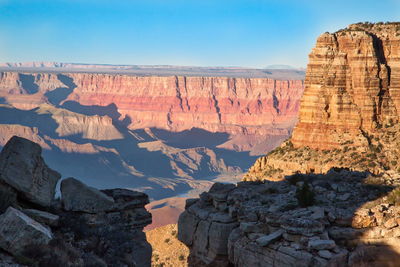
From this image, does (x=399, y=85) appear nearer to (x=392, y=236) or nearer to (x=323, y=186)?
(x=323, y=186)

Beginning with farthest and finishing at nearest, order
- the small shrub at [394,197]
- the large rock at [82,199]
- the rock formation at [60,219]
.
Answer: the small shrub at [394,197], the large rock at [82,199], the rock formation at [60,219]

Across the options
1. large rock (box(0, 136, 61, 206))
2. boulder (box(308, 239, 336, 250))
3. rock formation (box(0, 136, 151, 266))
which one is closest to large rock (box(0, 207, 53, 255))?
rock formation (box(0, 136, 151, 266))

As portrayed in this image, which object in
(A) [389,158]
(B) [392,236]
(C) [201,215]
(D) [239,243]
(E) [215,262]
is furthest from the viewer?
(A) [389,158]

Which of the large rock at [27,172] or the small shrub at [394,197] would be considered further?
the small shrub at [394,197]

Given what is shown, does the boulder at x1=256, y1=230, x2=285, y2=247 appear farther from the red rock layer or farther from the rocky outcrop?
the red rock layer

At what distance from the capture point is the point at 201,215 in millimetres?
20109

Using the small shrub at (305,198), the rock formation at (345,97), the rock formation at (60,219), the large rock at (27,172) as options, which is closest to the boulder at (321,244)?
the small shrub at (305,198)

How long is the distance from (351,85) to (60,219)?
144ft

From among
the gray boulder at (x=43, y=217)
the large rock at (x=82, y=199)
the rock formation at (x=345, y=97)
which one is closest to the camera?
the gray boulder at (x=43, y=217)

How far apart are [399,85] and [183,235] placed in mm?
40137

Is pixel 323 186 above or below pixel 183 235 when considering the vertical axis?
above

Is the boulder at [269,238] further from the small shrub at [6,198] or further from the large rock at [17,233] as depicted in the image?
the small shrub at [6,198]

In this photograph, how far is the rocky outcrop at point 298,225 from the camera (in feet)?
50.6

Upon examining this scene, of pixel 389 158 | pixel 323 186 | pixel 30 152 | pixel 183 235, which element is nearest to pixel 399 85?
pixel 389 158
